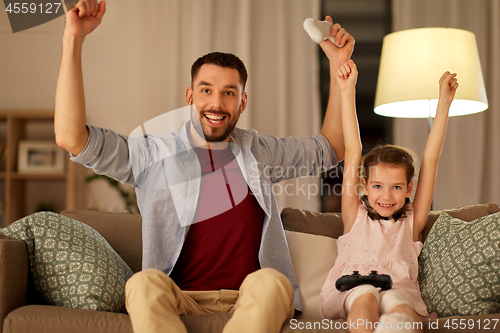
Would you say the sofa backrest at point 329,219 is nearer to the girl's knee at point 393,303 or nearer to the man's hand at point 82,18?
the girl's knee at point 393,303

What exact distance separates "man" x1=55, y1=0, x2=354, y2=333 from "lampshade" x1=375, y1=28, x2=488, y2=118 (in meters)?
0.62

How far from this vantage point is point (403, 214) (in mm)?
1379

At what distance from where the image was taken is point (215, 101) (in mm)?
1326

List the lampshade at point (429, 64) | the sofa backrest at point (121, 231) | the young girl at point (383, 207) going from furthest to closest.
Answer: the lampshade at point (429, 64) → the sofa backrest at point (121, 231) → the young girl at point (383, 207)

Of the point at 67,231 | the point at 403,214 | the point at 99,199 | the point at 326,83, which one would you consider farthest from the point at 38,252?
the point at 326,83

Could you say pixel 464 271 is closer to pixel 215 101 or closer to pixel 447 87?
pixel 447 87

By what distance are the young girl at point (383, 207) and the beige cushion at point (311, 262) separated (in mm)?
52

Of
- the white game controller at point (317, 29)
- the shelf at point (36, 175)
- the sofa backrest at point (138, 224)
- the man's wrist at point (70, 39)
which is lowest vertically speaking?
the sofa backrest at point (138, 224)

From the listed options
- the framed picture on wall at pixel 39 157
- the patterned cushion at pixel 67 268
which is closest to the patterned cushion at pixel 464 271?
the patterned cushion at pixel 67 268

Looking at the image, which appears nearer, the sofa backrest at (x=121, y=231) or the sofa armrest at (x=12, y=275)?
the sofa armrest at (x=12, y=275)

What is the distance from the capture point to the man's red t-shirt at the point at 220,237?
125 centimetres

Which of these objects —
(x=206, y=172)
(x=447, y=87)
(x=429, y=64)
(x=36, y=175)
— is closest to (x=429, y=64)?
(x=429, y=64)

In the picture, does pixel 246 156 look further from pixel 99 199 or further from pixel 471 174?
pixel 471 174

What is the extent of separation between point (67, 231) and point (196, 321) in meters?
0.50
